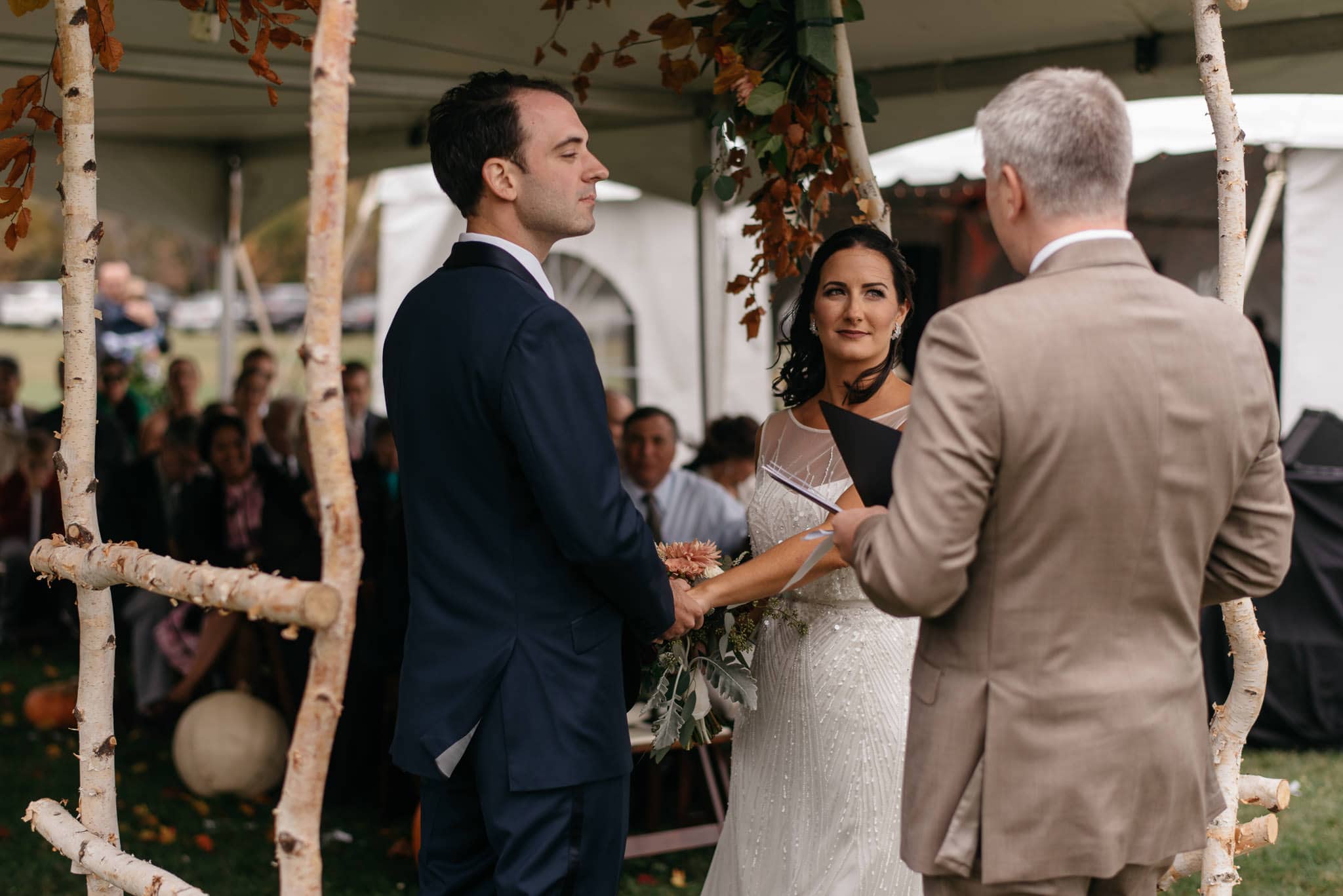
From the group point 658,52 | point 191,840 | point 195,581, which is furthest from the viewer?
point 658,52

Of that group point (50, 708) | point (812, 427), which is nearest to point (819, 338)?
point (812, 427)

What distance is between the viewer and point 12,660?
8.52 m

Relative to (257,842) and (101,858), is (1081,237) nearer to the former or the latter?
(101,858)

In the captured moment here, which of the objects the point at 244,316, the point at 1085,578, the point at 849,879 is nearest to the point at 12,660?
the point at 849,879

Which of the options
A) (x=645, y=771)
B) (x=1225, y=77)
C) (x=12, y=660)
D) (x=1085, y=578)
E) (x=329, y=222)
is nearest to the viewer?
(x=1085, y=578)

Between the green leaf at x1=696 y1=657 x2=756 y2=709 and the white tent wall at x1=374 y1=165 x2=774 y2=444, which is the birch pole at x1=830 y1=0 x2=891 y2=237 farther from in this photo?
the white tent wall at x1=374 y1=165 x2=774 y2=444

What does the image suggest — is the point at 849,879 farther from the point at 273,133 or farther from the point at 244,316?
the point at 244,316

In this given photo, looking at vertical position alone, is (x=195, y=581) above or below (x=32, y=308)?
below

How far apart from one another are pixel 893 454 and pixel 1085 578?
15.7 inches

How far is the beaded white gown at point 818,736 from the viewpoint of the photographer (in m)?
2.99

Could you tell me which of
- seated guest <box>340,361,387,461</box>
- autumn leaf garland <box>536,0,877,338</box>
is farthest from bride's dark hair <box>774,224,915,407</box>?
seated guest <box>340,361,387,461</box>

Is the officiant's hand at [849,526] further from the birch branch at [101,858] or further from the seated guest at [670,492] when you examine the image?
the seated guest at [670,492]

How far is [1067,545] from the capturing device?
1.79m

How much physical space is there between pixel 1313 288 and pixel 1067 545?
6587 mm
